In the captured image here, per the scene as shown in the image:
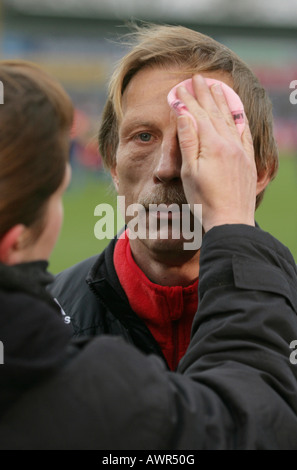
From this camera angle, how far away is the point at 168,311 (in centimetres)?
197

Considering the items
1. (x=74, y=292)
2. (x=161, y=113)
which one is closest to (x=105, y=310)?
(x=74, y=292)

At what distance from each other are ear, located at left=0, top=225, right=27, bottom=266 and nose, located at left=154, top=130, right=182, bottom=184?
2.61 ft

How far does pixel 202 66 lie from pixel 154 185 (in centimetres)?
43

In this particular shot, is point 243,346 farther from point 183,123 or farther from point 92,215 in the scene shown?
point 92,215

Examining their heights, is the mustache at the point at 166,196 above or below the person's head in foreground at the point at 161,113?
below

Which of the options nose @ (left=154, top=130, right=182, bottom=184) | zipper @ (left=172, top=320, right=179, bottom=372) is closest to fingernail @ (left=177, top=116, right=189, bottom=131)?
nose @ (left=154, top=130, right=182, bottom=184)

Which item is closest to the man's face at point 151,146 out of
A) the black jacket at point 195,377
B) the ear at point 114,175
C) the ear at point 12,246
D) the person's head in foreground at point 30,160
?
the ear at point 114,175

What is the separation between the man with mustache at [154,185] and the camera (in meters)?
1.96

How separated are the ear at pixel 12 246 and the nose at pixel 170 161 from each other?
0.80 meters

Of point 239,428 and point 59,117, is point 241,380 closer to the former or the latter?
point 239,428

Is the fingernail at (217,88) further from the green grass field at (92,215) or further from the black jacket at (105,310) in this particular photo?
the green grass field at (92,215)

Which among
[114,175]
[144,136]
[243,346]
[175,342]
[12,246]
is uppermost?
[144,136]

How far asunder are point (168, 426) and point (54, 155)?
1.78 feet

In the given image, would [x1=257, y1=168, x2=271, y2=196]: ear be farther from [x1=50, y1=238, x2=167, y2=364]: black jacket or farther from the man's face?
[x1=50, y1=238, x2=167, y2=364]: black jacket
